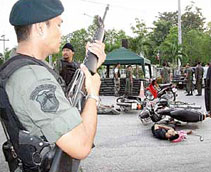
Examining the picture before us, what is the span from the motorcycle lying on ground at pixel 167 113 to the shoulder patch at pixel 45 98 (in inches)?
261

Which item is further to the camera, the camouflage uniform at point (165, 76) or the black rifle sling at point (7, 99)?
the camouflage uniform at point (165, 76)

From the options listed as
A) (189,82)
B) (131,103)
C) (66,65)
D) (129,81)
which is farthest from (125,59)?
(66,65)

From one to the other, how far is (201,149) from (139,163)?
1380 mm

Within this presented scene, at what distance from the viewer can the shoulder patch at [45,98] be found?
1.20m

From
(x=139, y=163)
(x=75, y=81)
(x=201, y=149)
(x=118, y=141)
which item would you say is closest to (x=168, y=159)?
(x=139, y=163)

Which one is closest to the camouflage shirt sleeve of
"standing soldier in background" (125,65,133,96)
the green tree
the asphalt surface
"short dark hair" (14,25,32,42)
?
"short dark hair" (14,25,32,42)

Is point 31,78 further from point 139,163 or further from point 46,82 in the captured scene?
point 139,163

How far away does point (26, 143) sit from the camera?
1284 mm

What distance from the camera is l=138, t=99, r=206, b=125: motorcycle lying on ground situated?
7.62 meters

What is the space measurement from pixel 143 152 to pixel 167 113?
7.88 ft

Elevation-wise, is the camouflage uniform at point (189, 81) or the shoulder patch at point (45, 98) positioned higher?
the shoulder patch at point (45, 98)

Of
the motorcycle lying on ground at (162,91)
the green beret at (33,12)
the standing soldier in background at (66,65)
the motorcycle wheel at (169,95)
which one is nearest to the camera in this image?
the green beret at (33,12)

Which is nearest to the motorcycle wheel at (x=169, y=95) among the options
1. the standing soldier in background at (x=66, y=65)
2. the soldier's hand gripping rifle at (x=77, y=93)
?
the standing soldier in background at (x=66, y=65)

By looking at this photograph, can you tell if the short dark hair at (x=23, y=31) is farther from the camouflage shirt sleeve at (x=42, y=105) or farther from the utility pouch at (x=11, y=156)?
the utility pouch at (x=11, y=156)
